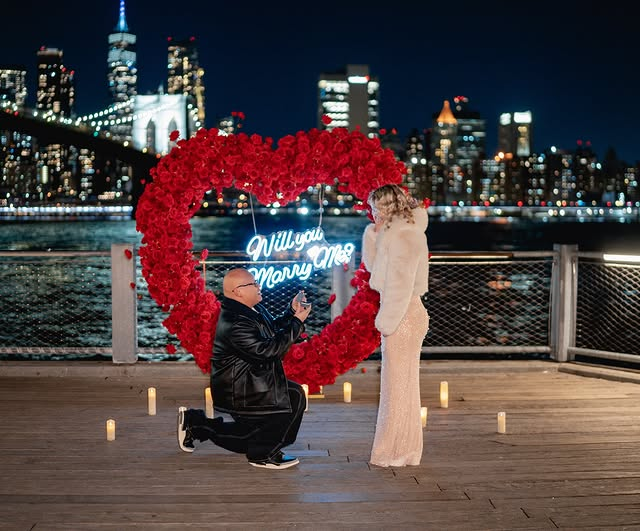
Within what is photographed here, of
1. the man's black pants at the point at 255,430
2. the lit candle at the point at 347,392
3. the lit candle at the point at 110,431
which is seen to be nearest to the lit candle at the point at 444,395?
the lit candle at the point at 347,392

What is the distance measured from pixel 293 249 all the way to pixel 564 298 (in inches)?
119

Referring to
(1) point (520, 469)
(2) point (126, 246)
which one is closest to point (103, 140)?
(2) point (126, 246)

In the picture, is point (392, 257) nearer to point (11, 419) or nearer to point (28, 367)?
point (11, 419)

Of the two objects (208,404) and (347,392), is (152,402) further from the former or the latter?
(347,392)

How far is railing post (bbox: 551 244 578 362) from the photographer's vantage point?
8219mm

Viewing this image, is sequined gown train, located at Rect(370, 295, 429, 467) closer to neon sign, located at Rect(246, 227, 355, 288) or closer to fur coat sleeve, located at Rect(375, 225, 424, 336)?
fur coat sleeve, located at Rect(375, 225, 424, 336)

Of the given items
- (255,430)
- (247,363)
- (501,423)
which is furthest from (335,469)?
(501,423)

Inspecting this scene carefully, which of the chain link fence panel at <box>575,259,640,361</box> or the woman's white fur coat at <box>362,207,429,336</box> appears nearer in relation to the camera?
the woman's white fur coat at <box>362,207,429,336</box>

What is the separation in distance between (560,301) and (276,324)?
4038 mm

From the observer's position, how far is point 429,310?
2342cm

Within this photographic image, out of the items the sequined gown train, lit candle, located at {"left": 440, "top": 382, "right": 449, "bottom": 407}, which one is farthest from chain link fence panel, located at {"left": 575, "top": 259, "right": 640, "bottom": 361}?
the sequined gown train

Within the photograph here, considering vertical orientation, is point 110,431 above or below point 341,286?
below

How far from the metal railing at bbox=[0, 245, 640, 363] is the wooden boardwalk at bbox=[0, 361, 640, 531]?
3.25 feet

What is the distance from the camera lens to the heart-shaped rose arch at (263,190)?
20.9 feet
